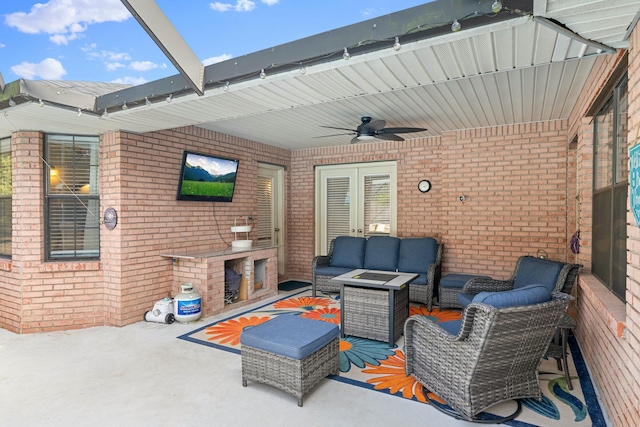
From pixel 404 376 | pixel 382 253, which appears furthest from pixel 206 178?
pixel 404 376

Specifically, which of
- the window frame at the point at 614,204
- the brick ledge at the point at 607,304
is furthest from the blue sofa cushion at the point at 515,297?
the window frame at the point at 614,204

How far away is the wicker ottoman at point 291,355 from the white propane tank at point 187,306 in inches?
73.1

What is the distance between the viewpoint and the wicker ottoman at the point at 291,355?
2.75 m

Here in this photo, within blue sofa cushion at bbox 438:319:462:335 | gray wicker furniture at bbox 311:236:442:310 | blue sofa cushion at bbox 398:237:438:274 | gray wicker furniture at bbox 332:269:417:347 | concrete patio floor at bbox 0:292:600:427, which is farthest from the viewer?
blue sofa cushion at bbox 398:237:438:274

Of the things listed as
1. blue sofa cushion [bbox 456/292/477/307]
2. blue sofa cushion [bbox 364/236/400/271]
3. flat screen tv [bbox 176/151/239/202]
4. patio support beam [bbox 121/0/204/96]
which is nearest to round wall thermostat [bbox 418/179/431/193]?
blue sofa cushion [bbox 364/236/400/271]

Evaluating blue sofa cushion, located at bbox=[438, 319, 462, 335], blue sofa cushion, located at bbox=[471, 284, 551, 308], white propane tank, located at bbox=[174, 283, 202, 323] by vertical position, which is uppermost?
blue sofa cushion, located at bbox=[471, 284, 551, 308]

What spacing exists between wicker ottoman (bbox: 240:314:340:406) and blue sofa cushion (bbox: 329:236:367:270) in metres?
3.05

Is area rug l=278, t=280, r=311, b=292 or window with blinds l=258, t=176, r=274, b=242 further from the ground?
window with blinds l=258, t=176, r=274, b=242

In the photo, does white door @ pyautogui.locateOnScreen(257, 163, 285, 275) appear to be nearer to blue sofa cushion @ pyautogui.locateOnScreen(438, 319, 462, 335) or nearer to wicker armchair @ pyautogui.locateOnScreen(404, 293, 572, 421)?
blue sofa cushion @ pyautogui.locateOnScreen(438, 319, 462, 335)

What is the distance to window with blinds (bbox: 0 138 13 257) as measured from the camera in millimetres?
4832

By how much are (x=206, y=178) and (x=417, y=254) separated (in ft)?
11.6

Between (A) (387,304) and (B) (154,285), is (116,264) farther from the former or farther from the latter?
(A) (387,304)

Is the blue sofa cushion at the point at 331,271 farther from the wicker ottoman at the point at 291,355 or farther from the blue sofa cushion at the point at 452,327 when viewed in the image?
the blue sofa cushion at the point at 452,327

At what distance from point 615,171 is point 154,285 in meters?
5.24
